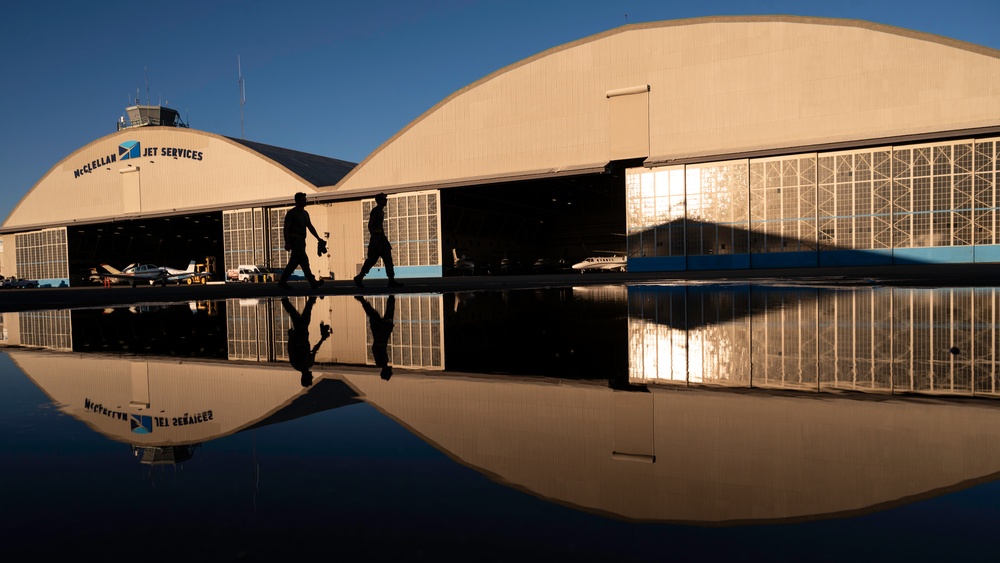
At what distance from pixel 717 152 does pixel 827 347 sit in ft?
86.6

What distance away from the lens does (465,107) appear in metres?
33.8

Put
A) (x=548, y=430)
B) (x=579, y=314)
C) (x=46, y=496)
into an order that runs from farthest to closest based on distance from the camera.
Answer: (x=579, y=314)
(x=548, y=430)
(x=46, y=496)

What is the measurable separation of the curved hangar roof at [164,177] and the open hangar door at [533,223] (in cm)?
1056

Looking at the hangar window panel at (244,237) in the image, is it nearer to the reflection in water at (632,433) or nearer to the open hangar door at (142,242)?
the open hangar door at (142,242)

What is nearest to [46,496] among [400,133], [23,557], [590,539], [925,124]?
[23,557]

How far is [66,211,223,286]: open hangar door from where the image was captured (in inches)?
2034

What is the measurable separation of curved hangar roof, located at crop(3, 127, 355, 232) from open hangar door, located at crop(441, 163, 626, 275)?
10558 mm

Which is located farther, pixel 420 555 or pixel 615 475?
pixel 615 475

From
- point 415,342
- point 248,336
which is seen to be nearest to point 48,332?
point 248,336

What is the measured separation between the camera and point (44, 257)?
174 ft

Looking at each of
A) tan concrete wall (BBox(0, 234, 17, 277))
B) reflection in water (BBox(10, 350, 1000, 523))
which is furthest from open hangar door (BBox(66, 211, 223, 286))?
reflection in water (BBox(10, 350, 1000, 523))

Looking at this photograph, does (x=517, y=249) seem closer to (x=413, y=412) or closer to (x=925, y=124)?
(x=925, y=124)

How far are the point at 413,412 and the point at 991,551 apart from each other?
1994 millimetres

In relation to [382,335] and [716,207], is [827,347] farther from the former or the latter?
[716,207]
